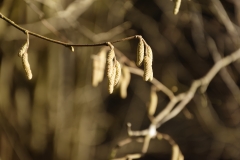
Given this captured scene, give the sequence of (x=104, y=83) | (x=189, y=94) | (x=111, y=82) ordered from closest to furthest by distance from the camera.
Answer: (x=111, y=82), (x=189, y=94), (x=104, y=83)

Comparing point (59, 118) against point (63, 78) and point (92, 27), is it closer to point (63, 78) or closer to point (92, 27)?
point (63, 78)

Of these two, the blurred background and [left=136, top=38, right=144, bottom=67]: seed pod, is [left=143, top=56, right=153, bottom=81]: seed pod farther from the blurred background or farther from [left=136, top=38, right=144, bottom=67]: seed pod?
the blurred background

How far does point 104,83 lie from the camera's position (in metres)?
2.60

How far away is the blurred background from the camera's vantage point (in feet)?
6.89

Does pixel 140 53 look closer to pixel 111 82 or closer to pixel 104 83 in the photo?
pixel 111 82

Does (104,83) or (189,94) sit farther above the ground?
(104,83)

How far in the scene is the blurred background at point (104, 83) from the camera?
2102mm

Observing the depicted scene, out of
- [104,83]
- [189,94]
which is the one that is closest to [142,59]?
[189,94]

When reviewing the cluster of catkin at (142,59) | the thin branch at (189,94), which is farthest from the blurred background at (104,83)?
the cluster of catkin at (142,59)

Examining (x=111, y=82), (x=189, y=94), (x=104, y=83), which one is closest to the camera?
(x=111, y=82)

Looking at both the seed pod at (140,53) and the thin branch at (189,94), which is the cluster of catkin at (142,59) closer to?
the seed pod at (140,53)

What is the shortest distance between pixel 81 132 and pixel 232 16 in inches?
51.0

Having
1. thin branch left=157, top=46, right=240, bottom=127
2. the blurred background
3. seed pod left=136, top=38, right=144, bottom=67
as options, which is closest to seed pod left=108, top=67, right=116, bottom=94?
seed pod left=136, top=38, right=144, bottom=67

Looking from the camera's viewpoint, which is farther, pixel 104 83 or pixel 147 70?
pixel 104 83
